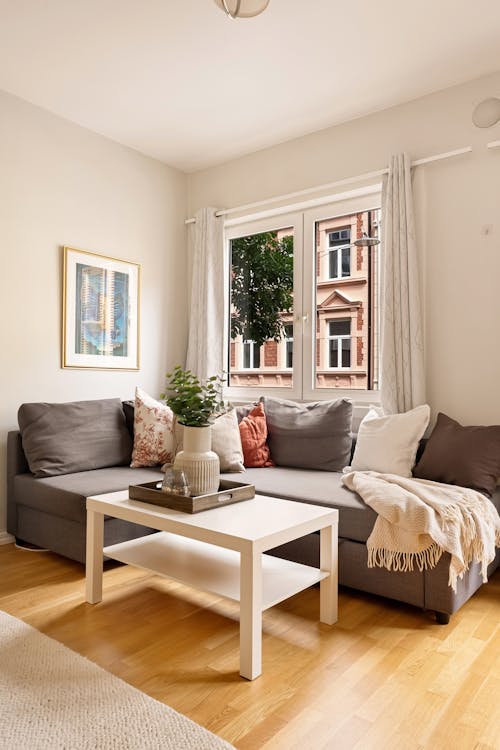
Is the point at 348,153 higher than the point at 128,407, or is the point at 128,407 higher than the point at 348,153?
the point at 348,153

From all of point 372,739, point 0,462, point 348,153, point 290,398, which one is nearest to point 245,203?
point 348,153

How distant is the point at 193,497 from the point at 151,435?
4.27ft

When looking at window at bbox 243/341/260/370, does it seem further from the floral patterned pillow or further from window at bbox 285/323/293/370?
the floral patterned pillow

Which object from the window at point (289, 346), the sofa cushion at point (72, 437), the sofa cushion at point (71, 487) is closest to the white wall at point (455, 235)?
the window at point (289, 346)

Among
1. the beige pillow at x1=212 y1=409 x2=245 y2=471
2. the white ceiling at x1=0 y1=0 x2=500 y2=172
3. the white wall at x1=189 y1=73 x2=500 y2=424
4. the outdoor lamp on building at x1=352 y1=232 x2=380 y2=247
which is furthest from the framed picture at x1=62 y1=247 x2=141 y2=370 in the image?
the white wall at x1=189 y1=73 x2=500 y2=424

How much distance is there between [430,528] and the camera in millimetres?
2096

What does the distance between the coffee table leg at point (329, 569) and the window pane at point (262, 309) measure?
1.90 meters

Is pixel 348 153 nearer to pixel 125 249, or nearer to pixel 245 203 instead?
pixel 245 203

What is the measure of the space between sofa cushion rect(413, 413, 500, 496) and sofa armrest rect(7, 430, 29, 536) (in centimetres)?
222

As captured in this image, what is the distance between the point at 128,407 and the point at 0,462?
2.76ft

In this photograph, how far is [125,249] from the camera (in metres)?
3.98

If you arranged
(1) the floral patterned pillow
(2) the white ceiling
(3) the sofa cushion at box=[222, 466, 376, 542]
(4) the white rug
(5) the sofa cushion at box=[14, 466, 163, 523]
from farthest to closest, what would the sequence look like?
(1) the floral patterned pillow → (5) the sofa cushion at box=[14, 466, 163, 523] → (2) the white ceiling → (3) the sofa cushion at box=[222, 466, 376, 542] → (4) the white rug

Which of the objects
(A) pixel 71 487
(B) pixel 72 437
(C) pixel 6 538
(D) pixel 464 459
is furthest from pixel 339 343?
(C) pixel 6 538

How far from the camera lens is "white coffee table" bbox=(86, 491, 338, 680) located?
1740 mm
